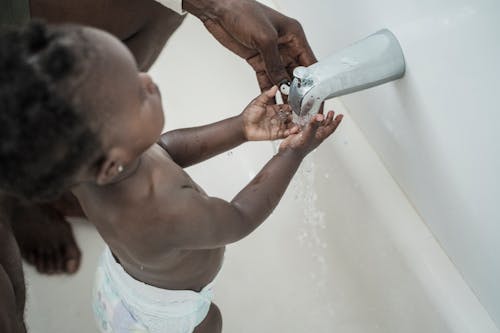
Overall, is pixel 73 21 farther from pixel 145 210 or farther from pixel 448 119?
pixel 448 119

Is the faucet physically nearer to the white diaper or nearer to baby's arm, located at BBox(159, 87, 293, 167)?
baby's arm, located at BBox(159, 87, 293, 167)

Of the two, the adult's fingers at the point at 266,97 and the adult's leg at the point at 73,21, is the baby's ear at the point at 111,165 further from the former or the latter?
the adult's leg at the point at 73,21

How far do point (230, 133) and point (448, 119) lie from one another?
0.28 metres

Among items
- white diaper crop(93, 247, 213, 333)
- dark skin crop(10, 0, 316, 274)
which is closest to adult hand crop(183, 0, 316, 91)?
dark skin crop(10, 0, 316, 274)

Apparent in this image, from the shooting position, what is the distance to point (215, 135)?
0.79 metres

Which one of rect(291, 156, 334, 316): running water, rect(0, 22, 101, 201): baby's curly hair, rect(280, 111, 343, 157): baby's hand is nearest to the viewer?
rect(0, 22, 101, 201): baby's curly hair

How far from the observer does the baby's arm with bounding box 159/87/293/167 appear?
0.75 metres

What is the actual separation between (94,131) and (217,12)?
0.42 metres

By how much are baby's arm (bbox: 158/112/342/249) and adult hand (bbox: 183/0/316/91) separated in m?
0.13

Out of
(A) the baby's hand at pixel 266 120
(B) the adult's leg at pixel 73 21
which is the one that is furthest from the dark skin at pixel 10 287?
(A) the baby's hand at pixel 266 120

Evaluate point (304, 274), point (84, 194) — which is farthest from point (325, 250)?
point (84, 194)

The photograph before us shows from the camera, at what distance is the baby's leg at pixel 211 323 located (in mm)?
810

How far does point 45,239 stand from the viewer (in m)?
1.04

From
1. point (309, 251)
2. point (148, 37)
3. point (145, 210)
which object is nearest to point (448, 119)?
point (145, 210)
